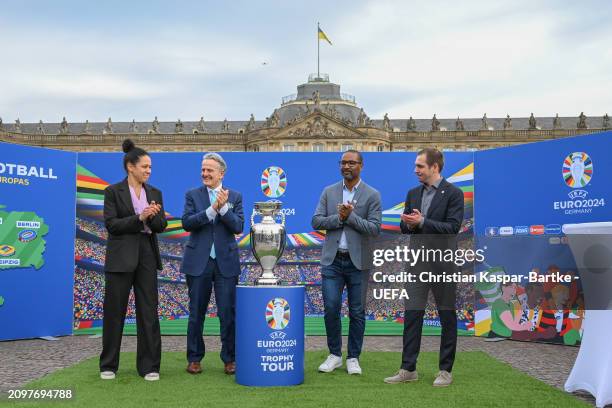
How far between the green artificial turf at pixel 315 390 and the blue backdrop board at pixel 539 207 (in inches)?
44.4

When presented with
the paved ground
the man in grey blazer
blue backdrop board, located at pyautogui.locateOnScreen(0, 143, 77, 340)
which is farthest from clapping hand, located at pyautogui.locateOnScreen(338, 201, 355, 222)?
blue backdrop board, located at pyautogui.locateOnScreen(0, 143, 77, 340)

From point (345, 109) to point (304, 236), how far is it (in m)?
69.3

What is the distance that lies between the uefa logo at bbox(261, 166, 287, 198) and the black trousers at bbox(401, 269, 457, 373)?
394 centimetres

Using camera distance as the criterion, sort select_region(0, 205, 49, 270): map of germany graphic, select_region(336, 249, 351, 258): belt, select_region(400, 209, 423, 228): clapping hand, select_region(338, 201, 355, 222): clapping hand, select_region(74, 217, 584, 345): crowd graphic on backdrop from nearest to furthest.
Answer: select_region(400, 209, 423, 228): clapping hand
select_region(338, 201, 355, 222): clapping hand
select_region(336, 249, 351, 258): belt
select_region(0, 205, 49, 270): map of germany graphic
select_region(74, 217, 584, 345): crowd graphic on backdrop

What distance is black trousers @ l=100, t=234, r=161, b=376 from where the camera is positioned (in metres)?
5.60

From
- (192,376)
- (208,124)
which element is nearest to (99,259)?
(192,376)

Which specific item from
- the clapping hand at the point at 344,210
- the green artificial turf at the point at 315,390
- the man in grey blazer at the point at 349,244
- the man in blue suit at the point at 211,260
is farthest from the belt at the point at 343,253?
the green artificial turf at the point at 315,390

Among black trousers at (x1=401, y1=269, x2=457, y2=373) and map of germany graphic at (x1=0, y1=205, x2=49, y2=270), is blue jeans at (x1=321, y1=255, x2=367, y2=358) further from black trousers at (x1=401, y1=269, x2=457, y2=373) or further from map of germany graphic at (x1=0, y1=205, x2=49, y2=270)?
map of germany graphic at (x1=0, y1=205, x2=49, y2=270)

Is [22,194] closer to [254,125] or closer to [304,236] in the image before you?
[304,236]

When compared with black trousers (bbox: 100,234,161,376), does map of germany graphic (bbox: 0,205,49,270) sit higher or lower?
higher

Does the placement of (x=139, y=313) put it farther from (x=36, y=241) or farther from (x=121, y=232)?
(x=36, y=241)

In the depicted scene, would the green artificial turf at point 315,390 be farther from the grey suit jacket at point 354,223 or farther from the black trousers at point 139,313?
the grey suit jacket at point 354,223

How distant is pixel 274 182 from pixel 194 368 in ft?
11.9

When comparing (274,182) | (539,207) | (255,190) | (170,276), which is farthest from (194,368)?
(539,207)
